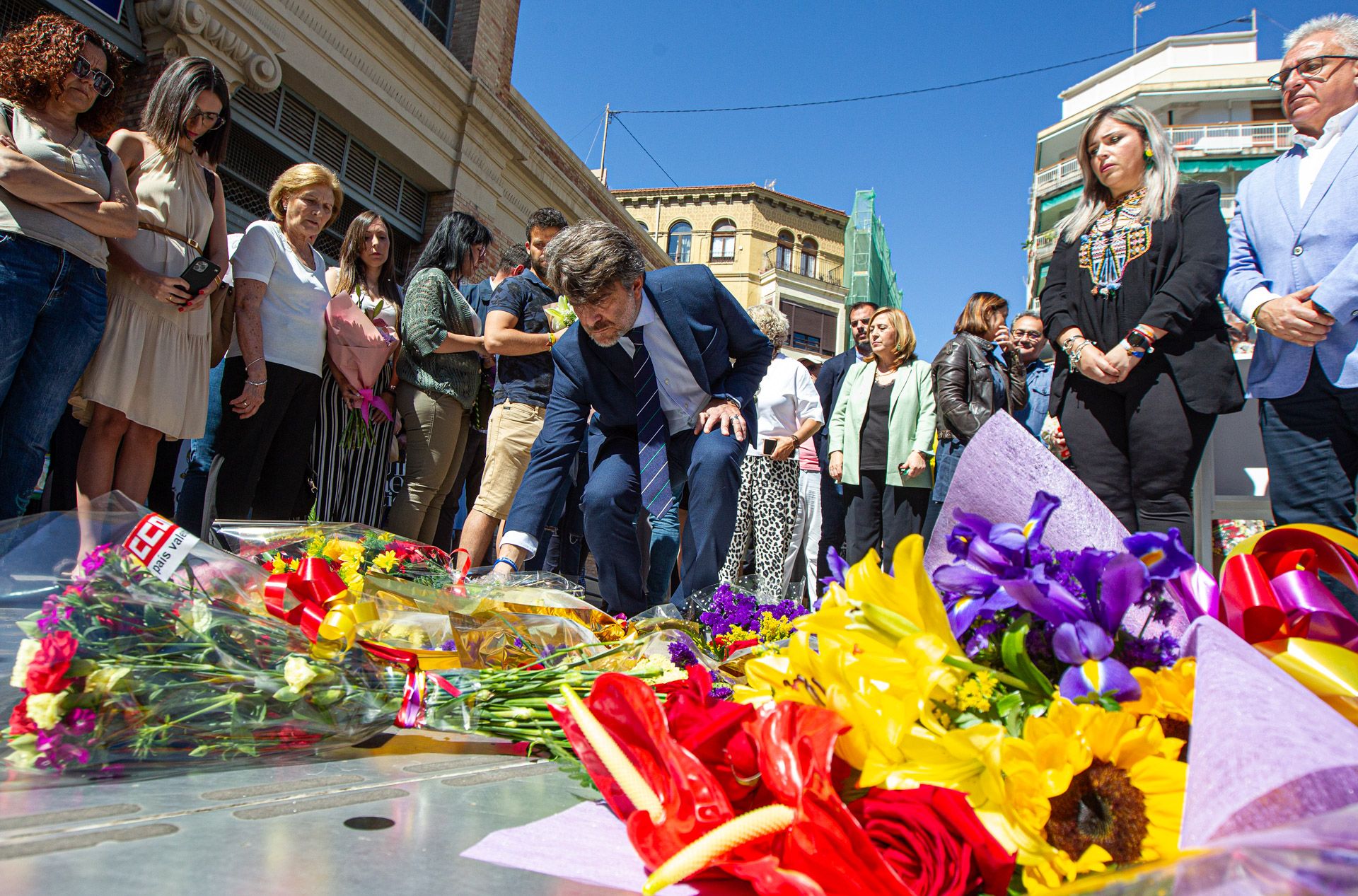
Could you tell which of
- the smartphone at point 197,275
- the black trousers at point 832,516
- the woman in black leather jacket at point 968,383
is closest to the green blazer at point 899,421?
the woman in black leather jacket at point 968,383

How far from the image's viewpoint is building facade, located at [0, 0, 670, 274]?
22.5 feet

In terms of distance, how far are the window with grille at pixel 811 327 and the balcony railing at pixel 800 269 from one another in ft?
5.23

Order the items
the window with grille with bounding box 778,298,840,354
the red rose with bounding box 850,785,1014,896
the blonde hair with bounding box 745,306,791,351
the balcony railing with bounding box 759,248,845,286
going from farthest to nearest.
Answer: the balcony railing with bounding box 759,248,845,286 → the window with grille with bounding box 778,298,840,354 → the blonde hair with bounding box 745,306,791,351 → the red rose with bounding box 850,785,1014,896

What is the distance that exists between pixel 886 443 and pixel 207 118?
389cm

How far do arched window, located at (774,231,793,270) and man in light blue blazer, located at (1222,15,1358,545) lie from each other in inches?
1513

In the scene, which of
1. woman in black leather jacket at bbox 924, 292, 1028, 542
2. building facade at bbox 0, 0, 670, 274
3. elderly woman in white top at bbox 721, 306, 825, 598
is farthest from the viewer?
building facade at bbox 0, 0, 670, 274

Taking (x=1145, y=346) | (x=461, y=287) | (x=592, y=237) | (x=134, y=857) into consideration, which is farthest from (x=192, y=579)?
(x=461, y=287)

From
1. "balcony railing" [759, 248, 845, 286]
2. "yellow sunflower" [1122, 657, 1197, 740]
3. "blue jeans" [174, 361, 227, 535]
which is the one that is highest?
"balcony railing" [759, 248, 845, 286]

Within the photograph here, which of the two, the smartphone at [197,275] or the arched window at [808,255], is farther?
the arched window at [808,255]

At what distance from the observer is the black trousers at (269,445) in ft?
12.2

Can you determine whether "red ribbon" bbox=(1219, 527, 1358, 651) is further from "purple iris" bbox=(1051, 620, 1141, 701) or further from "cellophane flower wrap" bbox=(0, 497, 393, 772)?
"cellophane flower wrap" bbox=(0, 497, 393, 772)

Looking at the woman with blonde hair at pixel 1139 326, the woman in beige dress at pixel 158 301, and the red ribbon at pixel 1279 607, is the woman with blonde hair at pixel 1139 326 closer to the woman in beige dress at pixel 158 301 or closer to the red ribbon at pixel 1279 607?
the red ribbon at pixel 1279 607

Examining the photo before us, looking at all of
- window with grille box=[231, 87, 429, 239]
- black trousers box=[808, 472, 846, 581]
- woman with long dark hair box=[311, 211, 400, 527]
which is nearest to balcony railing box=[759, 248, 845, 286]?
window with grille box=[231, 87, 429, 239]

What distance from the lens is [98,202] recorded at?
2.92 m
